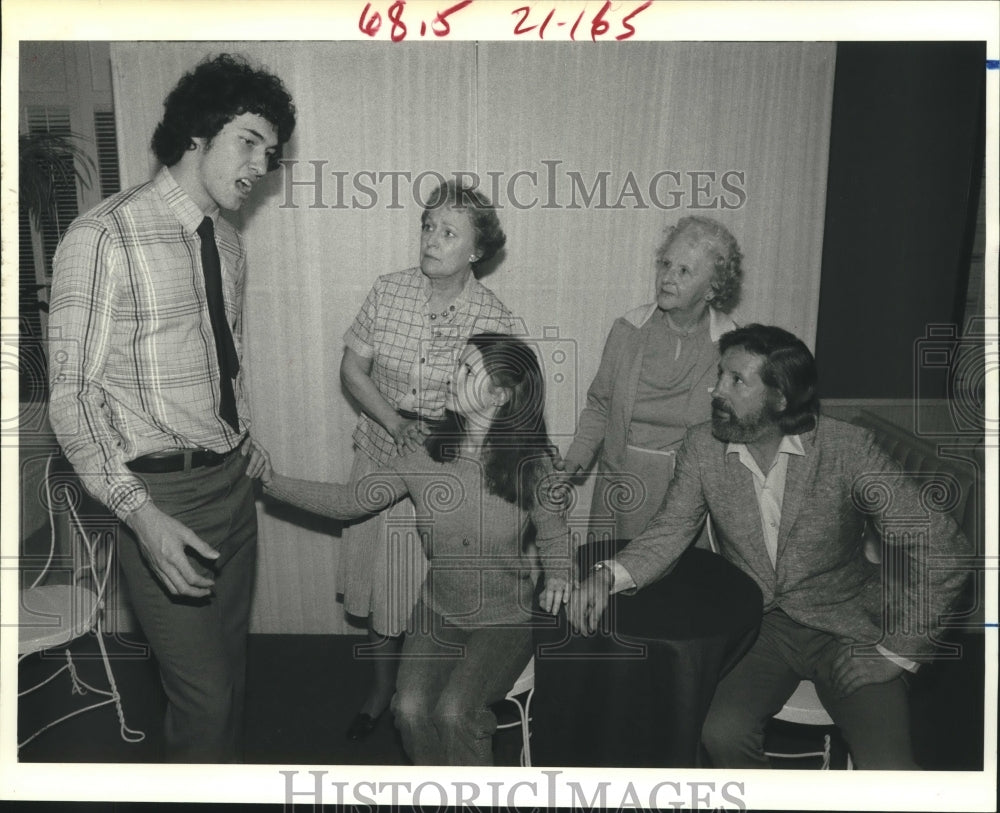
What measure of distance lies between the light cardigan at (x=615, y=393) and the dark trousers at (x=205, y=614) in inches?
32.7

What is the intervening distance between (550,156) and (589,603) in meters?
1.08

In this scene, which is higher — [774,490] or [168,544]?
[774,490]

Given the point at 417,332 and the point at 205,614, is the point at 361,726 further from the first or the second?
the point at 417,332

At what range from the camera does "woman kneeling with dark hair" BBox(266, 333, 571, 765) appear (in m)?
2.26

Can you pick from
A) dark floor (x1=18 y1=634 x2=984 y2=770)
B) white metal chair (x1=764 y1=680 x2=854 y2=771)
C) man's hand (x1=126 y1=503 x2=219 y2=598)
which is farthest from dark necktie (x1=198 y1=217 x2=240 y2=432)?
white metal chair (x1=764 y1=680 x2=854 y2=771)

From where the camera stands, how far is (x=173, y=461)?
219 centimetres

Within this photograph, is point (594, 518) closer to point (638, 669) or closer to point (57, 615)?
point (638, 669)

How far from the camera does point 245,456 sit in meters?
2.31

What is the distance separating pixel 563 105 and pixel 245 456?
3.76ft

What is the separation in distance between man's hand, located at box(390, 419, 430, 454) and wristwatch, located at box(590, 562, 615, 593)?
1.69 feet

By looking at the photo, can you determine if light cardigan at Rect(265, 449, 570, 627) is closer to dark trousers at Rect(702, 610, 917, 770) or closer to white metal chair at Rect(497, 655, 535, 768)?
white metal chair at Rect(497, 655, 535, 768)

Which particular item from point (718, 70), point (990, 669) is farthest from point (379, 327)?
point (990, 669)

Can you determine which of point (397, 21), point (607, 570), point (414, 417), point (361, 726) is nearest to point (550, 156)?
point (397, 21)

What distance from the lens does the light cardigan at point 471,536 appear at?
228cm
